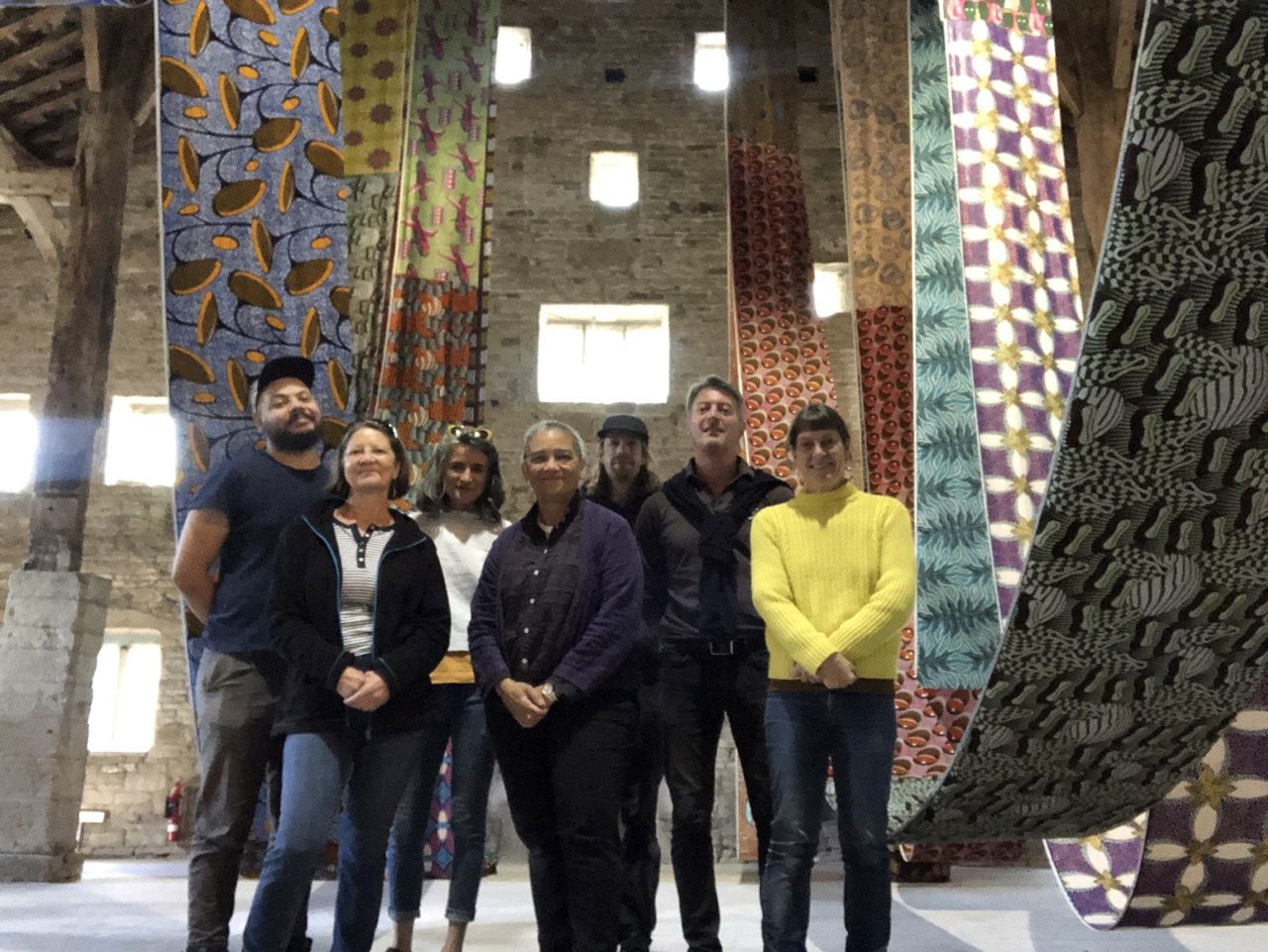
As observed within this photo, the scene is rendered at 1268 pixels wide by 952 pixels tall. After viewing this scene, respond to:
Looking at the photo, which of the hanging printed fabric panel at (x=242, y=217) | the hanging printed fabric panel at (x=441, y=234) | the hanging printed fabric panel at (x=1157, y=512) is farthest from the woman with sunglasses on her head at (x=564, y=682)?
the hanging printed fabric panel at (x=441, y=234)

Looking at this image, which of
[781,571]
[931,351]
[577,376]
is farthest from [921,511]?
[577,376]

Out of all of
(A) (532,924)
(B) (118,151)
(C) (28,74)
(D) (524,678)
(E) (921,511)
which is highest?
(C) (28,74)

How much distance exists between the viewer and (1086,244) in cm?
1026

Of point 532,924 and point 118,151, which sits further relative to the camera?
point 118,151

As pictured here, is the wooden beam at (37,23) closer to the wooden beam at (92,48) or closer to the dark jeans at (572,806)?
the wooden beam at (92,48)

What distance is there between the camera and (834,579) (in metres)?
2.59

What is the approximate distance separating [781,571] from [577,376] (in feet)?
26.0

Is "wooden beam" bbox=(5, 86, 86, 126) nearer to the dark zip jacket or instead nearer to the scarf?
the scarf

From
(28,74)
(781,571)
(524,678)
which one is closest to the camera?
(524,678)

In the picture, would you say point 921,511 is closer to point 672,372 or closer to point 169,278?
point 169,278

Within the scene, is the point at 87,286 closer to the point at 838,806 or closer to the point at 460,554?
the point at 460,554

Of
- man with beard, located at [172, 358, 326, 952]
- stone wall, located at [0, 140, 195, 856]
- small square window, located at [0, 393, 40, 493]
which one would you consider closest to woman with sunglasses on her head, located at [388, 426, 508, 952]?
man with beard, located at [172, 358, 326, 952]

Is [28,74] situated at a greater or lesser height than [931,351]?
greater

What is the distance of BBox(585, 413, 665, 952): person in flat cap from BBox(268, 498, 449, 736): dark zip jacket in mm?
527
